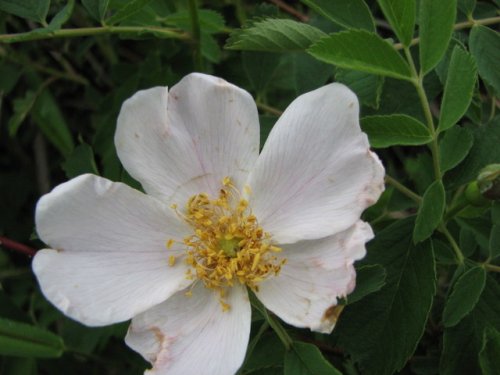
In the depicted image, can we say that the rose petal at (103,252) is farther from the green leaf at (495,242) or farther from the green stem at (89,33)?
the green leaf at (495,242)

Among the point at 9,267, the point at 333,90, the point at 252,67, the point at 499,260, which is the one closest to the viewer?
the point at 333,90

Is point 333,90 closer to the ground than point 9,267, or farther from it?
farther from it

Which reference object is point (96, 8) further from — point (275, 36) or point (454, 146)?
point (454, 146)

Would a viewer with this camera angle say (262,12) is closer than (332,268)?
A: No

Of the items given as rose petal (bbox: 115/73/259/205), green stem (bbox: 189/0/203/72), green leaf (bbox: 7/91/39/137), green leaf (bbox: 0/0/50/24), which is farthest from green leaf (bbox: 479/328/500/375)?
green leaf (bbox: 7/91/39/137)

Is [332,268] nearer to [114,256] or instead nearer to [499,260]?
[114,256]

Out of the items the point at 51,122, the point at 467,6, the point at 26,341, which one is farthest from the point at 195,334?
the point at 51,122

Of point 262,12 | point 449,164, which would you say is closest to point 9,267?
point 262,12
